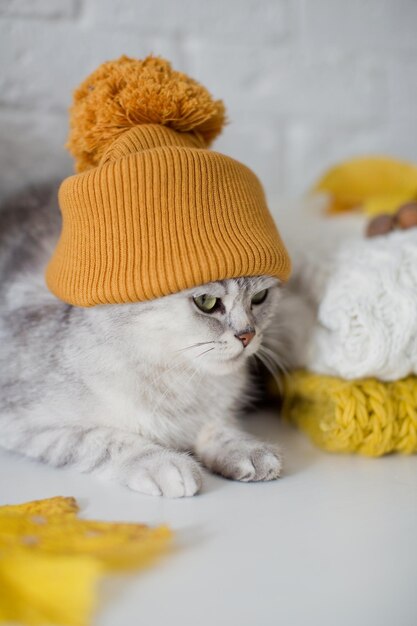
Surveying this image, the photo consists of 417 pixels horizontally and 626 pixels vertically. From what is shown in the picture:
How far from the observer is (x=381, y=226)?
1.22 m

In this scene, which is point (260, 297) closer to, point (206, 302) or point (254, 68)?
point (206, 302)

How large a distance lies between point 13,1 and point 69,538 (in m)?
1.19

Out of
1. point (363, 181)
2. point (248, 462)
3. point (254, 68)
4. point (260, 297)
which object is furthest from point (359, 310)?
point (254, 68)

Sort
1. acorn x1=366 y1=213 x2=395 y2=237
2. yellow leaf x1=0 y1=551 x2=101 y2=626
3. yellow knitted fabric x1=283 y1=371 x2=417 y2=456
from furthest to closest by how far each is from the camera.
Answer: acorn x1=366 y1=213 x2=395 y2=237
yellow knitted fabric x1=283 y1=371 x2=417 y2=456
yellow leaf x1=0 y1=551 x2=101 y2=626

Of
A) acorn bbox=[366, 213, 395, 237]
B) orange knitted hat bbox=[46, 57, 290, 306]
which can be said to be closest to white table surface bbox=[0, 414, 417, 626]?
orange knitted hat bbox=[46, 57, 290, 306]

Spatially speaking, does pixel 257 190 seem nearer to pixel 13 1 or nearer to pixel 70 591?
pixel 70 591

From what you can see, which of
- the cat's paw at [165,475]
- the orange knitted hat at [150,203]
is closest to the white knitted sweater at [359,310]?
the orange knitted hat at [150,203]

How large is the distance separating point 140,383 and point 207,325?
142mm

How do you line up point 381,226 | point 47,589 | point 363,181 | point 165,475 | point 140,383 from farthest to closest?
point 363,181, point 381,226, point 140,383, point 165,475, point 47,589

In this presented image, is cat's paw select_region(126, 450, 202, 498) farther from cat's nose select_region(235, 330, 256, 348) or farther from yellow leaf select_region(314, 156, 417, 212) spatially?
yellow leaf select_region(314, 156, 417, 212)

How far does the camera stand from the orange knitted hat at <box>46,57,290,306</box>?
2.74 feet

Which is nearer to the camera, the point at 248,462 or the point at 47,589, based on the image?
the point at 47,589

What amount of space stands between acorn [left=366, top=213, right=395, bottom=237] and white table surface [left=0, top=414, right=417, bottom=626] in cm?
45

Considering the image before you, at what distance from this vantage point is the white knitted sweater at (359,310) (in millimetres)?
964
